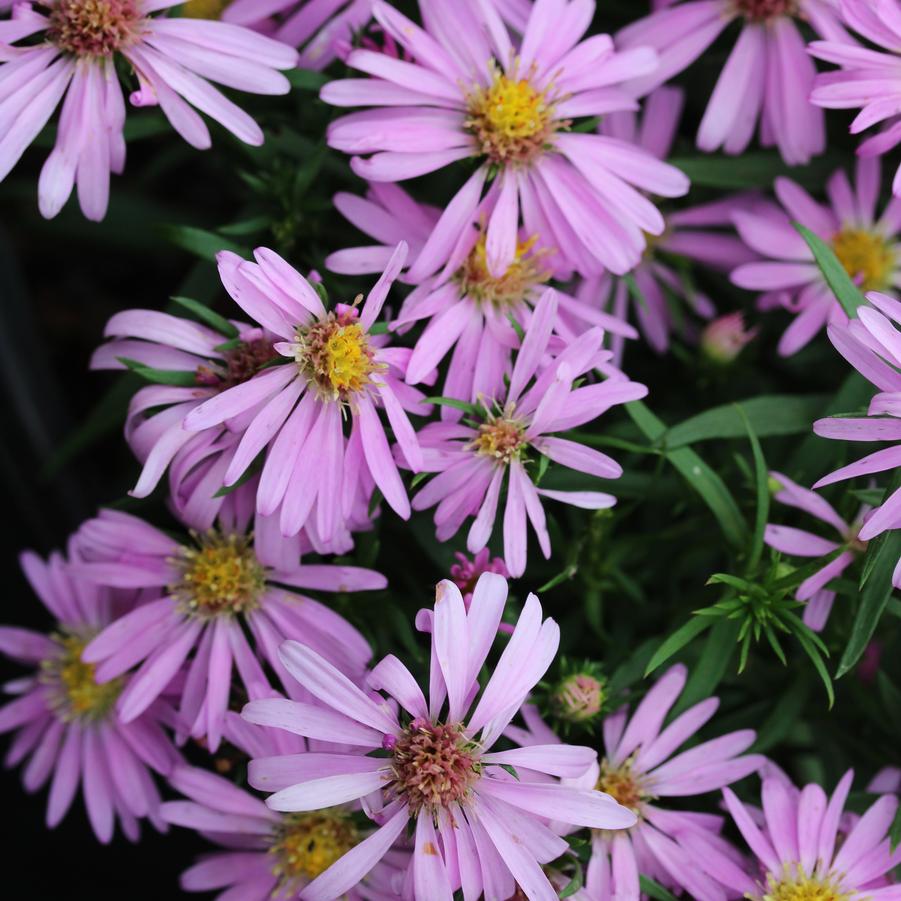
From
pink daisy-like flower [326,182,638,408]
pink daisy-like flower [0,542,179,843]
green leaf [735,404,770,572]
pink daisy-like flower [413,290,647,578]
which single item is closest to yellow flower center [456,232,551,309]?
pink daisy-like flower [326,182,638,408]

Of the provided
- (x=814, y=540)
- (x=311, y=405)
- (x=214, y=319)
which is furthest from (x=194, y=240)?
(x=814, y=540)

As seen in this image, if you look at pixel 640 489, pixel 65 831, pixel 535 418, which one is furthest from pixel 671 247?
pixel 65 831

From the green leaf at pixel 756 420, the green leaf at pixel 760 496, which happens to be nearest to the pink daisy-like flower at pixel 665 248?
the green leaf at pixel 756 420

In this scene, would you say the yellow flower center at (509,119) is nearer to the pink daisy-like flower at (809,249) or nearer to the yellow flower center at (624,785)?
the pink daisy-like flower at (809,249)

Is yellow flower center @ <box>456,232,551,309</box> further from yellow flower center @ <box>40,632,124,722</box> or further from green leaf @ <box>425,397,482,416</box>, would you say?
yellow flower center @ <box>40,632,124,722</box>

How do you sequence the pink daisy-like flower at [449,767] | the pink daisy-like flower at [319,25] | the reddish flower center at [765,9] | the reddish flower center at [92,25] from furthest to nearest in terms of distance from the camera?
1. the reddish flower center at [765,9]
2. the pink daisy-like flower at [319,25]
3. the reddish flower center at [92,25]
4. the pink daisy-like flower at [449,767]
